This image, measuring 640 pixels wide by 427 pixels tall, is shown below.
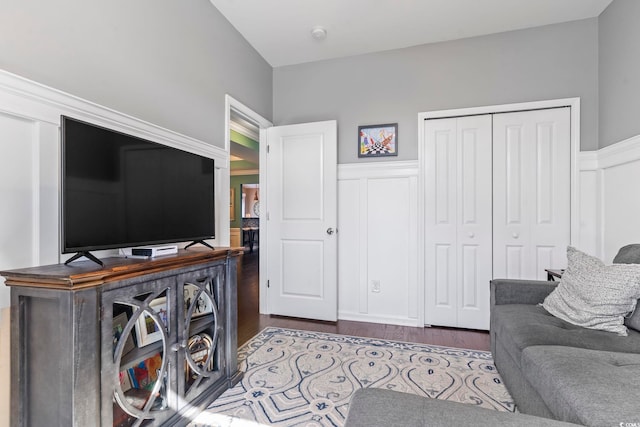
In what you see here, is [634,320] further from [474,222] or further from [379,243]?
[379,243]

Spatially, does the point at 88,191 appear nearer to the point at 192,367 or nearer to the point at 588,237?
the point at 192,367

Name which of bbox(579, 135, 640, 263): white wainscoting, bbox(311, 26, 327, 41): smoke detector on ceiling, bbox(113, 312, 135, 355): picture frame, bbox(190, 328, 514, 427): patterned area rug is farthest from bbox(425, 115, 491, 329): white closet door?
bbox(113, 312, 135, 355): picture frame

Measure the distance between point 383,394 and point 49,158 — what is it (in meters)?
1.66

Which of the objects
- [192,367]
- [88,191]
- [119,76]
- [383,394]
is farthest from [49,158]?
[383,394]

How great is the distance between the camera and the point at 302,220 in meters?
3.24

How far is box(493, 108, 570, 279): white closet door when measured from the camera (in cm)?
271

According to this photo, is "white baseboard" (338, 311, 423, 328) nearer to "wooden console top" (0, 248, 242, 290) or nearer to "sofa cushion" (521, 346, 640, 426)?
"sofa cushion" (521, 346, 640, 426)

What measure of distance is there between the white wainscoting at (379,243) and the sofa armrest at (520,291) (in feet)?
3.34

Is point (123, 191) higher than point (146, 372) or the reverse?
higher

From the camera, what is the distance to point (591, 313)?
61.7 inches

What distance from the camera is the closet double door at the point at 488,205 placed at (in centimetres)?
274

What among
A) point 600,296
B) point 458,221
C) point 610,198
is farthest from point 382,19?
point 600,296

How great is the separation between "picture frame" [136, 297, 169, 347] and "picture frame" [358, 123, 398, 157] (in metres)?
2.38

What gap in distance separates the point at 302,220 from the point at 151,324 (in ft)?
6.50
